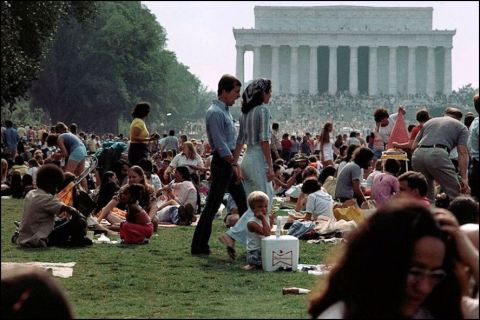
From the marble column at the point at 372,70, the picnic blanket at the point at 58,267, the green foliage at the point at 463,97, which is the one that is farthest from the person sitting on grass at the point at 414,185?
the marble column at the point at 372,70

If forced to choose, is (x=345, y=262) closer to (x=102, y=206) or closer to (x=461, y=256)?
(x=461, y=256)

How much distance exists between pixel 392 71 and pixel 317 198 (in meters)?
92.8

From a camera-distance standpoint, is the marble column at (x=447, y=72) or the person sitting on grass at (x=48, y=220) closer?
the person sitting on grass at (x=48, y=220)

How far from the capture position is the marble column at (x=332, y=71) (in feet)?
342

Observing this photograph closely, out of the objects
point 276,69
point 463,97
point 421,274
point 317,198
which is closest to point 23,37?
point 317,198

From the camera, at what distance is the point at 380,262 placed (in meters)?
3.52

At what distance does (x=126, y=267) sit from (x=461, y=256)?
20.1 feet

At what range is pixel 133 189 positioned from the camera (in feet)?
42.1

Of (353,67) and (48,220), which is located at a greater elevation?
(353,67)

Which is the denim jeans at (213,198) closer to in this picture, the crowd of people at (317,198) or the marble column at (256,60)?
the crowd of people at (317,198)

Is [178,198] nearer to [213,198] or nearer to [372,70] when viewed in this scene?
[213,198]

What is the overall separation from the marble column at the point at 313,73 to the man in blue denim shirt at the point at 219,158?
93.6 meters

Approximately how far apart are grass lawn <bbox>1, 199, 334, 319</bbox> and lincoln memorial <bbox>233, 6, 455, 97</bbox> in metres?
90.9

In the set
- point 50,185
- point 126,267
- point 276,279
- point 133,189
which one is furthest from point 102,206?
point 276,279
